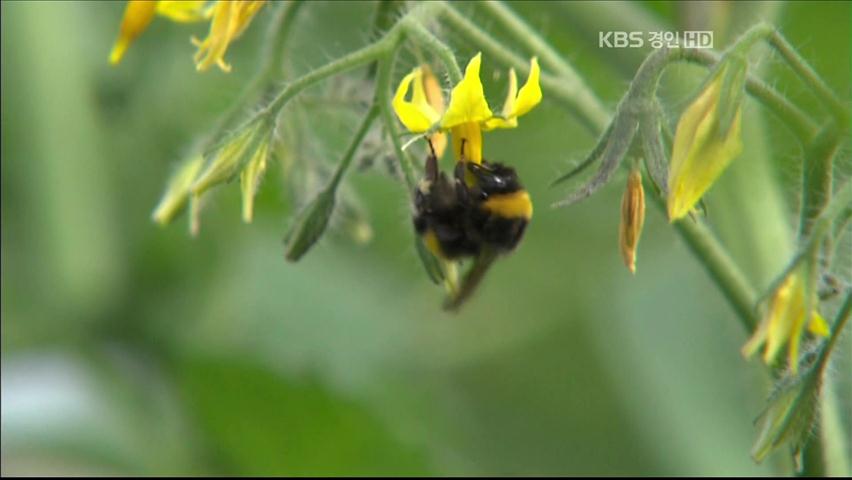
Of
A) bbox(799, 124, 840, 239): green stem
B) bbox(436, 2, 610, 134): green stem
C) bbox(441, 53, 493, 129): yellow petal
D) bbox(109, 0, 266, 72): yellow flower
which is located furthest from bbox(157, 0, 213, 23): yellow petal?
bbox(799, 124, 840, 239): green stem

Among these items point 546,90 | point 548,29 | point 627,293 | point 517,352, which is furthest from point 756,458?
point 517,352

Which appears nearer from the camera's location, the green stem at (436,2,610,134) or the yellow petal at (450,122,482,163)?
the yellow petal at (450,122,482,163)

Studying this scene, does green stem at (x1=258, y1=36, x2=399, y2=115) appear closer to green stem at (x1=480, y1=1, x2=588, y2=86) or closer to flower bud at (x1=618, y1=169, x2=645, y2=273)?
green stem at (x1=480, y1=1, x2=588, y2=86)

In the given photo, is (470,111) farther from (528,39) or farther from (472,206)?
(528,39)

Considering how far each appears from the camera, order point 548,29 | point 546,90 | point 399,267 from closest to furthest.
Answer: point 546,90, point 548,29, point 399,267

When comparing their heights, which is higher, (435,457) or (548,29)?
(548,29)

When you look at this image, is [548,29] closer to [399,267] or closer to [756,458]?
[399,267]
